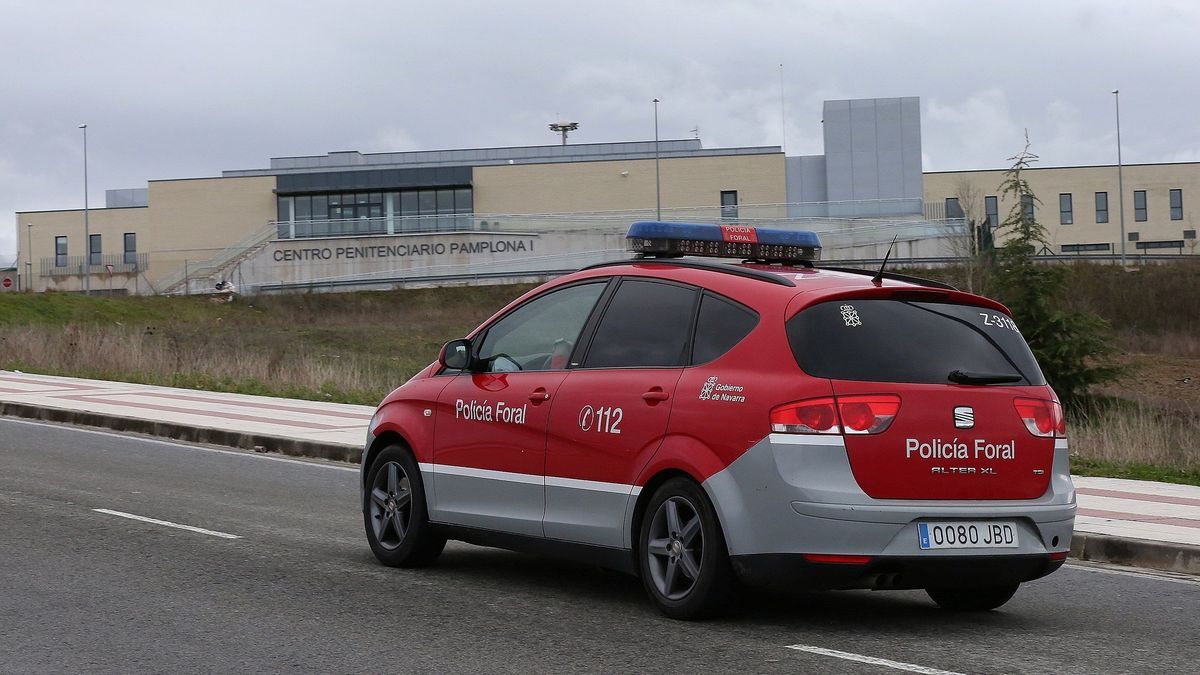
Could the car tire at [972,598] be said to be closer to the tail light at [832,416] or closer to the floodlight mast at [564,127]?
the tail light at [832,416]

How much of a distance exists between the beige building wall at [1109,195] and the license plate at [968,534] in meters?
82.0

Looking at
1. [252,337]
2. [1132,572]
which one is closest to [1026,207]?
[1132,572]

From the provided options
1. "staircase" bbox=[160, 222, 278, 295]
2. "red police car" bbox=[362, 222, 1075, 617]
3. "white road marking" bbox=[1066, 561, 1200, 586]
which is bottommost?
"white road marking" bbox=[1066, 561, 1200, 586]

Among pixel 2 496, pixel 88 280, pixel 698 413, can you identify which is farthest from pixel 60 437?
pixel 88 280

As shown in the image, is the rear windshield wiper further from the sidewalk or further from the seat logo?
the sidewalk

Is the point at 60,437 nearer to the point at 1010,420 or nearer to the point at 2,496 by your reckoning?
the point at 2,496

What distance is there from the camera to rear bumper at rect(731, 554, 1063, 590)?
670cm

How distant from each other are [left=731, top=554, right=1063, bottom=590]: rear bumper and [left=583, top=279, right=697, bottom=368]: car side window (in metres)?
1.14

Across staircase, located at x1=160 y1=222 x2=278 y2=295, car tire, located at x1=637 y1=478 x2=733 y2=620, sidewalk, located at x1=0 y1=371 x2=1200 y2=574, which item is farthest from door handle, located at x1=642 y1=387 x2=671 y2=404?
staircase, located at x1=160 y1=222 x2=278 y2=295

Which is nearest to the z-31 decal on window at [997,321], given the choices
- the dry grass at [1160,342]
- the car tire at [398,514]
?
the car tire at [398,514]

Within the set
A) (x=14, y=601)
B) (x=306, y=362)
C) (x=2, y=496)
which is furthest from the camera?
(x=306, y=362)

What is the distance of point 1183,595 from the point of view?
867 centimetres

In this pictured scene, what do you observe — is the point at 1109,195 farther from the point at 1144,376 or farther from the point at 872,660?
the point at 872,660

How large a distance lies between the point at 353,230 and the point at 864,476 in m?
65.5
